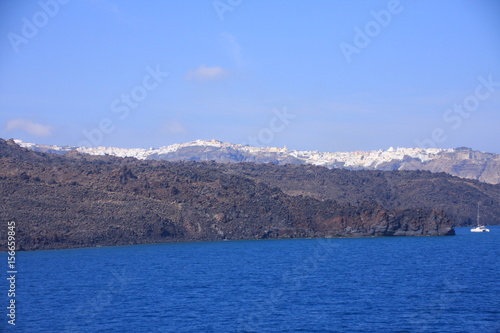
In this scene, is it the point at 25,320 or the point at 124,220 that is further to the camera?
the point at 124,220

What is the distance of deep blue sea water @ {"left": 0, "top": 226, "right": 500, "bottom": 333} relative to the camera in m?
35.0

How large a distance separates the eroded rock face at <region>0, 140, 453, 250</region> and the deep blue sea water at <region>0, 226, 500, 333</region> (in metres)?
11.8

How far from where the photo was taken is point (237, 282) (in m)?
50.9

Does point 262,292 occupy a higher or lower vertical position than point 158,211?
lower

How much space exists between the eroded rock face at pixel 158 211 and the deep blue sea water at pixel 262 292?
38.6ft

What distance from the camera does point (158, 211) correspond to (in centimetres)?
9850

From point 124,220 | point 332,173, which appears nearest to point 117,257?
point 124,220

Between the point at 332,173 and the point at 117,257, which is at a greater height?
the point at 332,173

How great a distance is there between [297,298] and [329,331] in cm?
959

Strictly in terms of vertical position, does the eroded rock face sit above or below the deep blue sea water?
above

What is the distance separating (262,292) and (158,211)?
183ft

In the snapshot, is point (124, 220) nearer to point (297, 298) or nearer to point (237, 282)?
point (237, 282)

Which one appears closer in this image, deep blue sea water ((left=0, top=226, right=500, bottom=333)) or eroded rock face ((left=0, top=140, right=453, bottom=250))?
deep blue sea water ((left=0, top=226, right=500, bottom=333))

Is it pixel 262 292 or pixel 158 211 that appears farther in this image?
pixel 158 211
